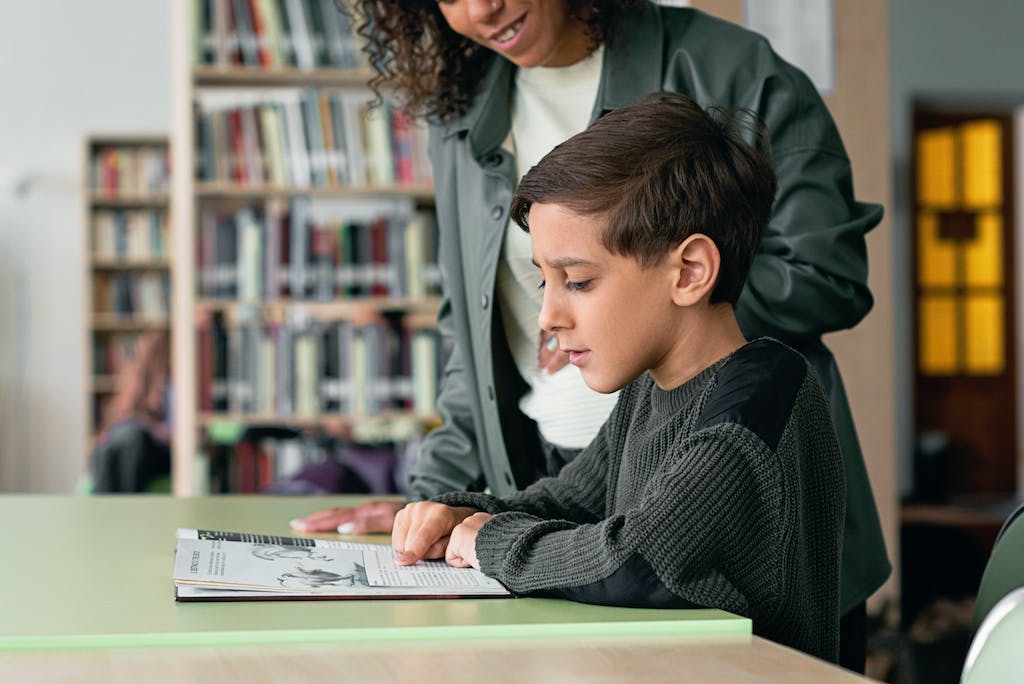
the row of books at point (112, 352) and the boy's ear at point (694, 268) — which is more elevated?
the boy's ear at point (694, 268)

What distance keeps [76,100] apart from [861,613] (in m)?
7.31

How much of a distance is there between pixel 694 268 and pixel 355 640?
1.47 ft

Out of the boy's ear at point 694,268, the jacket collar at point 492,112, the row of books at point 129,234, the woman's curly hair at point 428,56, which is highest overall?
the row of books at point 129,234

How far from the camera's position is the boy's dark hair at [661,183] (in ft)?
3.52

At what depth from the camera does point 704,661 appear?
797 millimetres

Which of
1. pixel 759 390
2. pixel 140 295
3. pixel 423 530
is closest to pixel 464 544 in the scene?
pixel 423 530

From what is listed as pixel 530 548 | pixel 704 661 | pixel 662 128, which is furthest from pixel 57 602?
pixel 662 128

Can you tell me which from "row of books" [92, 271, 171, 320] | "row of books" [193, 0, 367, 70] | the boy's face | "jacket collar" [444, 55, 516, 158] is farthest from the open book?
"row of books" [92, 271, 171, 320]

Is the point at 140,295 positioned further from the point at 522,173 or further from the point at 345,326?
the point at 522,173

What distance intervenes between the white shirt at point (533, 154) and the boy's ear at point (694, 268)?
1.36 ft

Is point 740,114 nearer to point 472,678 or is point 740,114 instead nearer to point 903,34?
point 472,678

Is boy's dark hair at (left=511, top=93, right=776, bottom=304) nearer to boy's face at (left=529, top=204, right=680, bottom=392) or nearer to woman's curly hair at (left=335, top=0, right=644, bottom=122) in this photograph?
boy's face at (left=529, top=204, right=680, bottom=392)

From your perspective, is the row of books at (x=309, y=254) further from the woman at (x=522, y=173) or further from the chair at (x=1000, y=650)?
the chair at (x=1000, y=650)

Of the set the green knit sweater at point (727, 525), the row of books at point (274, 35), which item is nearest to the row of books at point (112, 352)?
the row of books at point (274, 35)
